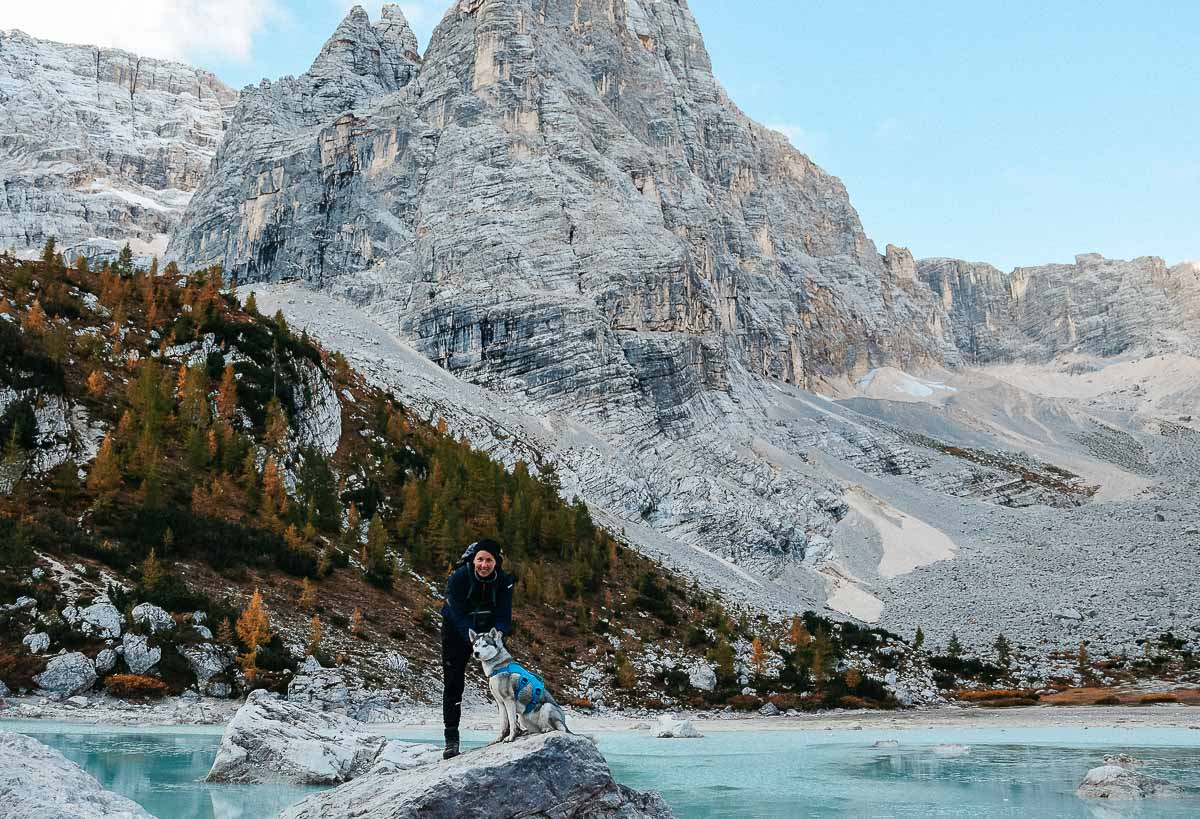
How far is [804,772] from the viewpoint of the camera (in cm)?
2192

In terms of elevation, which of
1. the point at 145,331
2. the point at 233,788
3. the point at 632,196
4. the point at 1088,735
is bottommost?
the point at 1088,735

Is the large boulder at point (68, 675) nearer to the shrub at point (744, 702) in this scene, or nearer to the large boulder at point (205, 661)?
the large boulder at point (205, 661)

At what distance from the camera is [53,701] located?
100.0 ft

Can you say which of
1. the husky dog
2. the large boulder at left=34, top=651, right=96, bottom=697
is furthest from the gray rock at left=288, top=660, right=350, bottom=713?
the husky dog

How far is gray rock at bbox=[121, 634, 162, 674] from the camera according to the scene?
1313 inches

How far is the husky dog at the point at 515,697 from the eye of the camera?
998 centimetres

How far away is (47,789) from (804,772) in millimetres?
16899

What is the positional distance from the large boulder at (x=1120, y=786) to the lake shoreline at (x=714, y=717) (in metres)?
21.6

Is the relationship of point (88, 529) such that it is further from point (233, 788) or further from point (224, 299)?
point (224, 299)

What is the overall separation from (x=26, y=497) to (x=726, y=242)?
154 metres

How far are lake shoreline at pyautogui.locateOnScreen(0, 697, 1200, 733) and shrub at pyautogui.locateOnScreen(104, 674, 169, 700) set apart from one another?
1.26 ft

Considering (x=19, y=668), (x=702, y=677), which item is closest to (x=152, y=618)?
(x=19, y=668)

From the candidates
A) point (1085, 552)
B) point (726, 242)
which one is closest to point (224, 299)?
point (1085, 552)

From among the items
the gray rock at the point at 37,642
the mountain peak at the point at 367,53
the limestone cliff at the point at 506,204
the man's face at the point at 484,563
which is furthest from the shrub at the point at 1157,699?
the mountain peak at the point at 367,53
